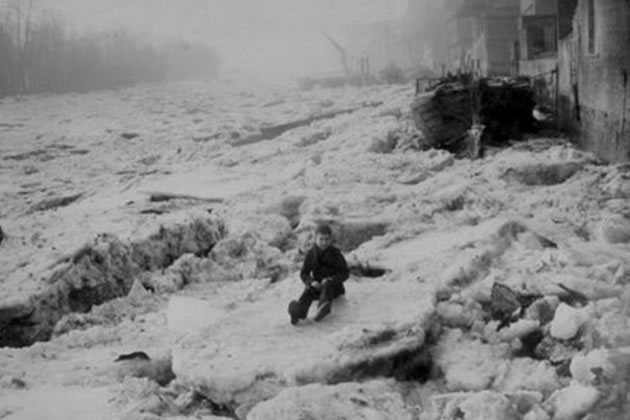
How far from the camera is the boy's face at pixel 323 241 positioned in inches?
208

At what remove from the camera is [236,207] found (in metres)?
9.69

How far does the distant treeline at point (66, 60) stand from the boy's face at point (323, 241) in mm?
35461

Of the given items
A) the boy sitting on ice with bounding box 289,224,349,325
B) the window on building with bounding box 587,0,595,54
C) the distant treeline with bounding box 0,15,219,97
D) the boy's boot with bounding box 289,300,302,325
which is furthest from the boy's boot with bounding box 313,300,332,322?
the distant treeline with bounding box 0,15,219,97

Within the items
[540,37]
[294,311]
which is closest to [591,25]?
[294,311]

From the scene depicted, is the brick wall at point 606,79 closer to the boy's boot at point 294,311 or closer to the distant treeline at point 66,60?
the boy's boot at point 294,311

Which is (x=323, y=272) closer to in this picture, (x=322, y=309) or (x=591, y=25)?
(x=322, y=309)

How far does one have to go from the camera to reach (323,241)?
5293mm

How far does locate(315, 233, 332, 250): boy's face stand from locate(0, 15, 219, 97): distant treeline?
35461 mm

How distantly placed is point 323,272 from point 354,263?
1.54 meters

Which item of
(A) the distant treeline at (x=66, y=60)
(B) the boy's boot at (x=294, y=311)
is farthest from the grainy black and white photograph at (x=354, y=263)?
(A) the distant treeline at (x=66, y=60)

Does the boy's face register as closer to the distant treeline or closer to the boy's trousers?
the boy's trousers

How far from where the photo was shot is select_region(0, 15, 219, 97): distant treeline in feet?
119

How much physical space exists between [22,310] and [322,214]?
13.3 ft

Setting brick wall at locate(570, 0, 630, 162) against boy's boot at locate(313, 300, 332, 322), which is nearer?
boy's boot at locate(313, 300, 332, 322)
